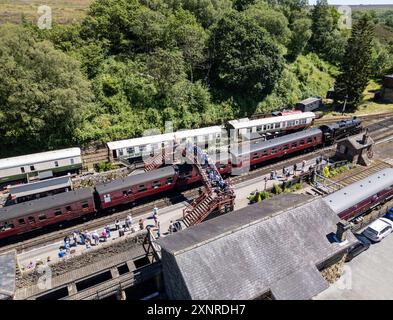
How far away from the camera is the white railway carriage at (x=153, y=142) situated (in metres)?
36.8

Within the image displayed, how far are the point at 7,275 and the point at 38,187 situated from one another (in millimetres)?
13309

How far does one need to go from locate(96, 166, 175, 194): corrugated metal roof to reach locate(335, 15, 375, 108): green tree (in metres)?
42.1

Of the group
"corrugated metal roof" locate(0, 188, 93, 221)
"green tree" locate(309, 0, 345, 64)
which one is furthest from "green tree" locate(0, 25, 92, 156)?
"green tree" locate(309, 0, 345, 64)

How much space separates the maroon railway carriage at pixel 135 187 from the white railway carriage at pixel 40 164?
8230mm

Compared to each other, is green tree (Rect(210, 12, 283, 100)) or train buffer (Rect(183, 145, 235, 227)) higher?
green tree (Rect(210, 12, 283, 100))

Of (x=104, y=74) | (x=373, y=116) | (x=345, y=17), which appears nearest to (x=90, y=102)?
(x=104, y=74)

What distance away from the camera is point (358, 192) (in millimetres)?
28469

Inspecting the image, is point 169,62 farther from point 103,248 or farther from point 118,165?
point 103,248

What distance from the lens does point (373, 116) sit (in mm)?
55406

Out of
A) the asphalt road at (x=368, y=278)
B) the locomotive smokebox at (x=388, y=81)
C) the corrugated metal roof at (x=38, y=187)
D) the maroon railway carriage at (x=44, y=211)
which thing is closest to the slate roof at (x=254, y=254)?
the asphalt road at (x=368, y=278)

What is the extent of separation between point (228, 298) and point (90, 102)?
33.9 m

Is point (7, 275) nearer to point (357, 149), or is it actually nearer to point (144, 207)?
point (144, 207)

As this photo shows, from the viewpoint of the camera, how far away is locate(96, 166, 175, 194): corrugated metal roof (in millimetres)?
28555

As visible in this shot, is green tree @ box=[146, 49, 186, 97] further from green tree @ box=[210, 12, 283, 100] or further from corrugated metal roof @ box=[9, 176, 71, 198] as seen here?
corrugated metal roof @ box=[9, 176, 71, 198]
